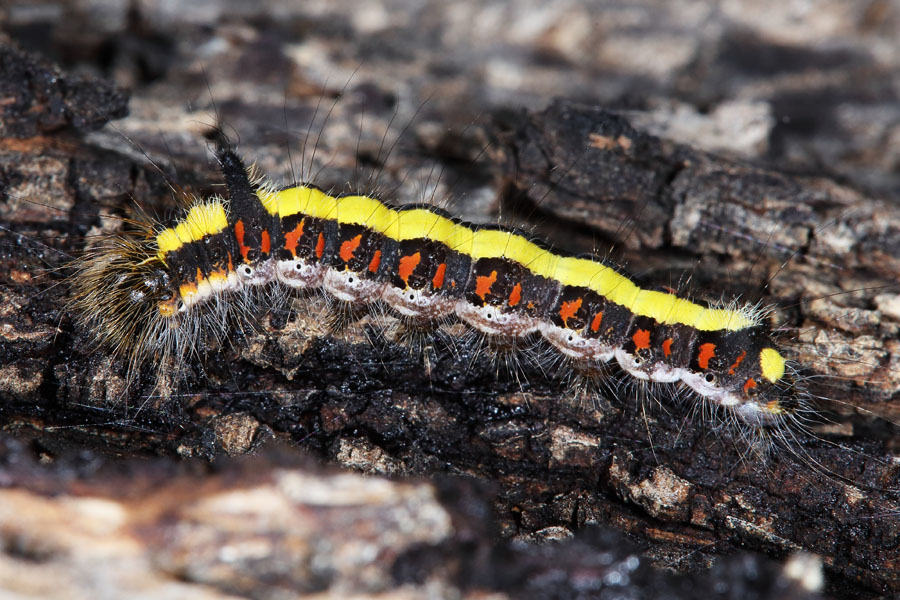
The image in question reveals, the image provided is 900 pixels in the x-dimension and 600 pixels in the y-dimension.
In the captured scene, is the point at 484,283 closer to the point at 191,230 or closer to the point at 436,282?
the point at 436,282

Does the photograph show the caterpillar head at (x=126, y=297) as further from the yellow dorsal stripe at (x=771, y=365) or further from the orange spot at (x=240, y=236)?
the yellow dorsal stripe at (x=771, y=365)

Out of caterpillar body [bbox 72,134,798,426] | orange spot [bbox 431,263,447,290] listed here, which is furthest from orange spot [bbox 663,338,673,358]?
orange spot [bbox 431,263,447,290]

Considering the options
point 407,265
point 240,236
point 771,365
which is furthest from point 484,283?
point 771,365

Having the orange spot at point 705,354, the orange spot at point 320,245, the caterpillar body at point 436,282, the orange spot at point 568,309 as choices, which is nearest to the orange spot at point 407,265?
the caterpillar body at point 436,282

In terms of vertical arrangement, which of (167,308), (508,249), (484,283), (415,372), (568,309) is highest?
(508,249)

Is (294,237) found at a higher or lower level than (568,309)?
higher

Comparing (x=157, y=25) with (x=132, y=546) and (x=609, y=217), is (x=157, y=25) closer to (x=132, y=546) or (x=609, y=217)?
(x=609, y=217)

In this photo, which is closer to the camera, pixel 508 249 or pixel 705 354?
pixel 705 354

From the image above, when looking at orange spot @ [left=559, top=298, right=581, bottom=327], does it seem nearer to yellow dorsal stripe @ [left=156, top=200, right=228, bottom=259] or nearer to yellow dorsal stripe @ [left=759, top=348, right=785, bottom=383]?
yellow dorsal stripe @ [left=759, top=348, right=785, bottom=383]
